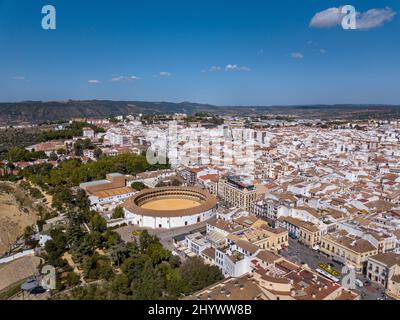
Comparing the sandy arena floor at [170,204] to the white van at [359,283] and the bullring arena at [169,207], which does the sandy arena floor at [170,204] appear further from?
the white van at [359,283]

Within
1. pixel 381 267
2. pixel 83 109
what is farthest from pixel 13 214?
pixel 83 109

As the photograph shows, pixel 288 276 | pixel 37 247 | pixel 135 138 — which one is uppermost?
pixel 135 138

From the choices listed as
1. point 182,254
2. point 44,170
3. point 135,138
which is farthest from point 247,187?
point 135,138

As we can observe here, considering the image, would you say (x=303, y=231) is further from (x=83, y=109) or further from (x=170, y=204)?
(x=83, y=109)

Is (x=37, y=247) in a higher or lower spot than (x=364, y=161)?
lower

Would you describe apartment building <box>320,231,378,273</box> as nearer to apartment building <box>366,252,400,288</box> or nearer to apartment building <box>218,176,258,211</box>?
apartment building <box>366,252,400,288</box>

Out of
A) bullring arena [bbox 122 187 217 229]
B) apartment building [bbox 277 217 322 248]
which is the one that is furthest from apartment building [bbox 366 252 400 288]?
bullring arena [bbox 122 187 217 229]
